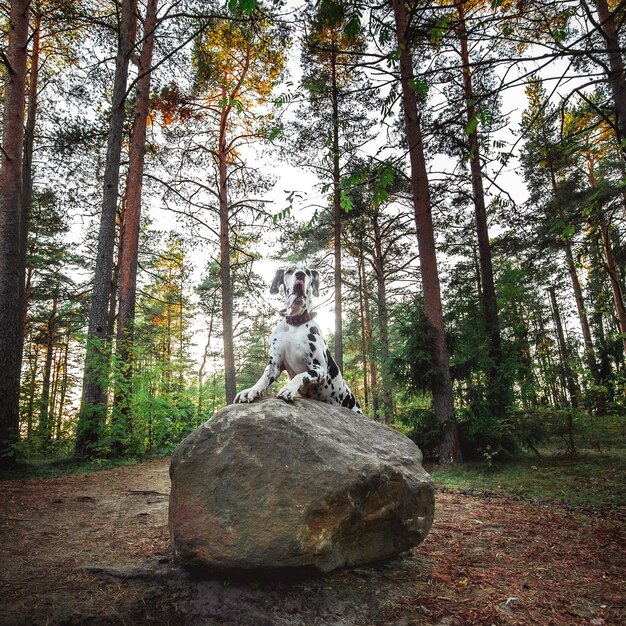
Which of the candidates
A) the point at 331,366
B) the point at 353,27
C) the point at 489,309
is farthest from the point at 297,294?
the point at 489,309

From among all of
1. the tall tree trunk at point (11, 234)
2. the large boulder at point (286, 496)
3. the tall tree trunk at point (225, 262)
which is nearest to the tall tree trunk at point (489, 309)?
the large boulder at point (286, 496)

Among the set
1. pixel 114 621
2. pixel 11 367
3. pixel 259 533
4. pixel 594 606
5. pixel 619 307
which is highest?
pixel 619 307

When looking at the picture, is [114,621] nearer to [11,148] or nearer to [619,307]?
[11,148]

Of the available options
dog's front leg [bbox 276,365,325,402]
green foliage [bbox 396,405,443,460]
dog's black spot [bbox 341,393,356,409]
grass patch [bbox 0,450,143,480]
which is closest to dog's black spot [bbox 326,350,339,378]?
dog's front leg [bbox 276,365,325,402]

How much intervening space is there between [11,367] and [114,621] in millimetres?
7427

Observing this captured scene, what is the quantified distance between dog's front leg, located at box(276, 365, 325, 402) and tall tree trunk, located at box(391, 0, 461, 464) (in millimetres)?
5472

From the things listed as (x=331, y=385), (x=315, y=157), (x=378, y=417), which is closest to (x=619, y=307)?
(x=378, y=417)

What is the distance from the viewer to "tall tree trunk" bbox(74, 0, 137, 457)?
8789mm

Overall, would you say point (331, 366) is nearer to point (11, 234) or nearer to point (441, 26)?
point (441, 26)

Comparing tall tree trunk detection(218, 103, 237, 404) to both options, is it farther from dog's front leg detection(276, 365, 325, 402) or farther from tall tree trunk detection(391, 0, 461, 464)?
dog's front leg detection(276, 365, 325, 402)

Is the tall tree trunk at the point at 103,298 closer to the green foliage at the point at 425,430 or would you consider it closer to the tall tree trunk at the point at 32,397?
the tall tree trunk at the point at 32,397

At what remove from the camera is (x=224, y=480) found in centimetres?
296

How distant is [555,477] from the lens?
7215 mm

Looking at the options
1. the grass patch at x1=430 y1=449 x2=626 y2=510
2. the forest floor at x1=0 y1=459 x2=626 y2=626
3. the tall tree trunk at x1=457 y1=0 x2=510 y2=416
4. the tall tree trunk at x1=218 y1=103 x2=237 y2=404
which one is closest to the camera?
the forest floor at x1=0 y1=459 x2=626 y2=626
